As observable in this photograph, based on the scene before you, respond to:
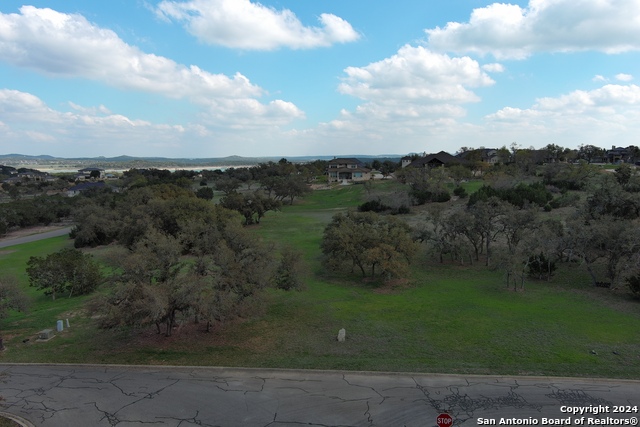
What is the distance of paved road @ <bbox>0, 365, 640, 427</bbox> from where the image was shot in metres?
11.5

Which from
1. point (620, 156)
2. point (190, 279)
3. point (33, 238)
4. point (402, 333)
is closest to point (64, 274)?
point (190, 279)

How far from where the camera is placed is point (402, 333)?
18.1 meters

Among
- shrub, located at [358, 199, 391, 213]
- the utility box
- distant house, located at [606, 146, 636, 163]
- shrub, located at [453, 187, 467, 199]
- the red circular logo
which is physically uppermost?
distant house, located at [606, 146, 636, 163]

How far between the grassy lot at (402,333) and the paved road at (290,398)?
901 mm

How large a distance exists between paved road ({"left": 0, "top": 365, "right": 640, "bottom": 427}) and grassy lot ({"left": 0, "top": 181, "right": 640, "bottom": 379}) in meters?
0.90

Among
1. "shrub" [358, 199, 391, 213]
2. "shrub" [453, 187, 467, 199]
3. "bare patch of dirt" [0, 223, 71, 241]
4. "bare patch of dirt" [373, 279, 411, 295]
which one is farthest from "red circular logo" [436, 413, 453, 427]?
"bare patch of dirt" [0, 223, 71, 241]

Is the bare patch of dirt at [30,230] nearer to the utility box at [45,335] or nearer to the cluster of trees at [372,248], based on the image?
the utility box at [45,335]

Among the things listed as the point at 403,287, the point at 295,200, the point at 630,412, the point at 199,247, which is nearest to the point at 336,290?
the point at 403,287

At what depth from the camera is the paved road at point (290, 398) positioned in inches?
454

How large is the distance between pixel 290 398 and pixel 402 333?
24.0 ft

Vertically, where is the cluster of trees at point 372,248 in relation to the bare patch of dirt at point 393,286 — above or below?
above

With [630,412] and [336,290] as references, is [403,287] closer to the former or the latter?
[336,290]

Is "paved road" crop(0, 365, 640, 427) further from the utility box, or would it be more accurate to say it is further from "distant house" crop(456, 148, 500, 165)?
"distant house" crop(456, 148, 500, 165)

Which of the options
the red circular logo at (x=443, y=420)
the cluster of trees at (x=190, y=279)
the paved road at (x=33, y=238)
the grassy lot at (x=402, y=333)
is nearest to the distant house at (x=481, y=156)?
the grassy lot at (x=402, y=333)
